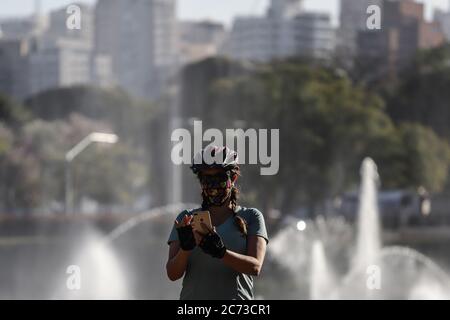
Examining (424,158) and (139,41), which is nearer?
(139,41)

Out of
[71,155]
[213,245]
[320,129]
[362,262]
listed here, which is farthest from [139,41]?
[213,245]

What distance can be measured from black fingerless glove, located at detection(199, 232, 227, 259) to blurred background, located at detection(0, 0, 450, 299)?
21.3 metres

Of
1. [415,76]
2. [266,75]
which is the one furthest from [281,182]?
[415,76]

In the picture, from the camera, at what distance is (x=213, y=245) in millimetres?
3955

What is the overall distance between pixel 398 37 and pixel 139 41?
626 centimetres

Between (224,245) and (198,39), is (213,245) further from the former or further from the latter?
(198,39)

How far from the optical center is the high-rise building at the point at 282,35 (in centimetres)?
2830

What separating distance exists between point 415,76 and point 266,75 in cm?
382

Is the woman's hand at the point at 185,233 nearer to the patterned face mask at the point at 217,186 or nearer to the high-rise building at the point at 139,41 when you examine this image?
the patterned face mask at the point at 217,186

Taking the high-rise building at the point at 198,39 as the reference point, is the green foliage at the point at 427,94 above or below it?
below

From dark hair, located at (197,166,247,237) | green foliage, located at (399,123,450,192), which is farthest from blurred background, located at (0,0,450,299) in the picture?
dark hair, located at (197,166,247,237)

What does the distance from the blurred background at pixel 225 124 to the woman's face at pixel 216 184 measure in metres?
21.2

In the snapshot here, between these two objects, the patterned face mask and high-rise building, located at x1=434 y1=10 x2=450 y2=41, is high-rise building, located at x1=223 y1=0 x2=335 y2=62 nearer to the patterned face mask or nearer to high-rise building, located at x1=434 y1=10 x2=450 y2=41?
high-rise building, located at x1=434 y1=10 x2=450 y2=41

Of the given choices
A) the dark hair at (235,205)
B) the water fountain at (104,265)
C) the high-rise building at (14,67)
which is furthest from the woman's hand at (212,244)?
the high-rise building at (14,67)
